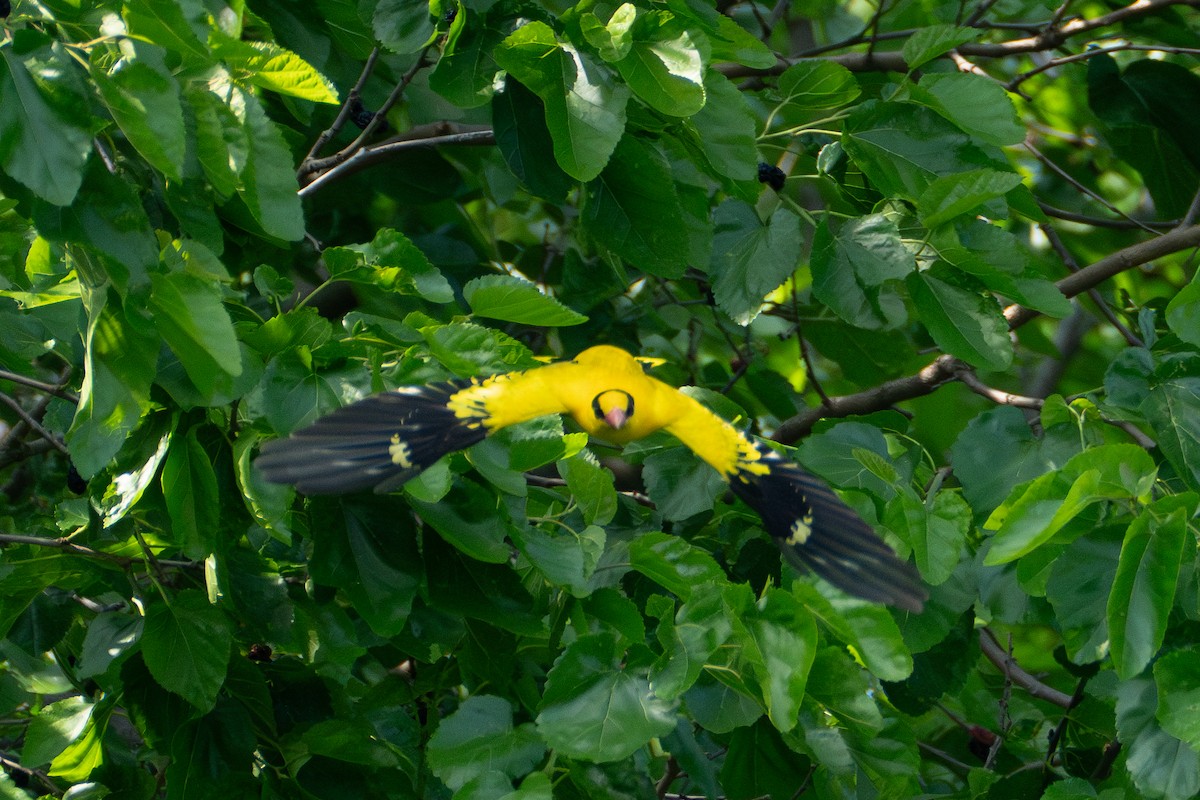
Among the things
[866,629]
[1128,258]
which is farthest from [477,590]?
[1128,258]

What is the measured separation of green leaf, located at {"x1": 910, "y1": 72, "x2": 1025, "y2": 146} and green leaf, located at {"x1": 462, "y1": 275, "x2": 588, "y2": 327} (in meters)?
1.04

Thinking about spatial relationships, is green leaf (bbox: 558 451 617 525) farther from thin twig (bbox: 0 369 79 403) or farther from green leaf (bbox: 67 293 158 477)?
thin twig (bbox: 0 369 79 403)

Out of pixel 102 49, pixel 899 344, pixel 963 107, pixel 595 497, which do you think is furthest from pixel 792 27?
pixel 102 49

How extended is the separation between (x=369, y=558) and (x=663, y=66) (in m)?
1.11

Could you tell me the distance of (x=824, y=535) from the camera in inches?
102

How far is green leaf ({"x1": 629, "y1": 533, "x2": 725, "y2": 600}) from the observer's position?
238cm

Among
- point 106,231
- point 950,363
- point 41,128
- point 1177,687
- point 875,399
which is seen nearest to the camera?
point 41,128

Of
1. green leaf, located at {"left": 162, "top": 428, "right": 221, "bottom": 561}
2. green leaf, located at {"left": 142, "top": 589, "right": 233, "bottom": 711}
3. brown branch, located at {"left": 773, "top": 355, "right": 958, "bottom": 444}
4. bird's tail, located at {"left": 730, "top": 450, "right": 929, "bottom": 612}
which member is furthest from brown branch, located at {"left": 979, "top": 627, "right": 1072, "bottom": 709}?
green leaf, located at {"left": 162, "top": 428, "right": 221, "bottom": 561}

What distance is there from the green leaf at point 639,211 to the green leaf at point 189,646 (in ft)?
3.87

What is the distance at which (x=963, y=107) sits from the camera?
297 cm

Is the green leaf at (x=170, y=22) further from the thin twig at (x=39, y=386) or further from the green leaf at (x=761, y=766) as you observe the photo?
the green leaf at (x=761, y=766)

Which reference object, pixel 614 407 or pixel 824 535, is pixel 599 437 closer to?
pixel 614 407

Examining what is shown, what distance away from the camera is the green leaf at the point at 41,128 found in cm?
194

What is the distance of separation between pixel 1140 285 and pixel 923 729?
7.56 feet
